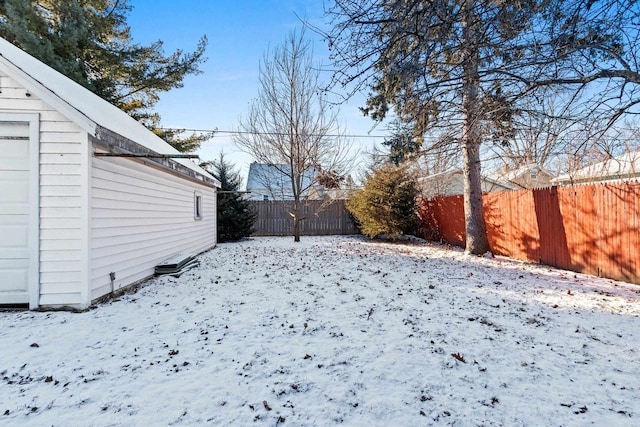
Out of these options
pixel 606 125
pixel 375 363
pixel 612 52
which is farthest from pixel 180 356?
pixel 606 125

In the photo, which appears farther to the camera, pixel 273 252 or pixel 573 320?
pixel 273 252

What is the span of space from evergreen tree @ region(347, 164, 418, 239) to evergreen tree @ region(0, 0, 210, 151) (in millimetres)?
8629

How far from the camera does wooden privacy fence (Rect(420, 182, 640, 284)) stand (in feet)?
17.2

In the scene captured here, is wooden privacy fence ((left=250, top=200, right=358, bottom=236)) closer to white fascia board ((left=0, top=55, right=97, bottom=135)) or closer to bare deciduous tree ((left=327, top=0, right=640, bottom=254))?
white fascia board ((left=0, top=55, right=97, bottom=135))

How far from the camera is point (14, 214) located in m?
4.08

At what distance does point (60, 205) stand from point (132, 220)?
1390mm

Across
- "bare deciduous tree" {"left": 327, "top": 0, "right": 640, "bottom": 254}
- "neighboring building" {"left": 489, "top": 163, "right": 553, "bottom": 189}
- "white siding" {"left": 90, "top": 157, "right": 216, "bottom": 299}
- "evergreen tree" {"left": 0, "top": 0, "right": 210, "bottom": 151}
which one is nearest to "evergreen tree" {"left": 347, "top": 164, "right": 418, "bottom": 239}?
"neighboring building" {"left": 489, "top": 163, "right": 553, "bottom": 189}

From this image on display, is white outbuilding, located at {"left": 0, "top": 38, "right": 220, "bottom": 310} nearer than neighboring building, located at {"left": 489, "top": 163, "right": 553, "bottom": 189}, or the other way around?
white outbuilding, located at {"left": 0, "top": 38, "right": 220, "bottom": 310}

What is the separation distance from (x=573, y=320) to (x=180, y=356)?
14.1 feet

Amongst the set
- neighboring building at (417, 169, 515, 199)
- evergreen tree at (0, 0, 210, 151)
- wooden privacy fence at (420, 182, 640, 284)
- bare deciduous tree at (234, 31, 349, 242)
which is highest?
evergreen tree at (0, 0, 210, 151)

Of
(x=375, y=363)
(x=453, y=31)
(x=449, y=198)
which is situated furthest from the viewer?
(x=449, y=198)

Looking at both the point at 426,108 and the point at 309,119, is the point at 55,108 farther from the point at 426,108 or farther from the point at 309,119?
the point at 309,119

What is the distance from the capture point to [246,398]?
2.20 m

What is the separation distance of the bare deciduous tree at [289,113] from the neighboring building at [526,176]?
7.28 metres
